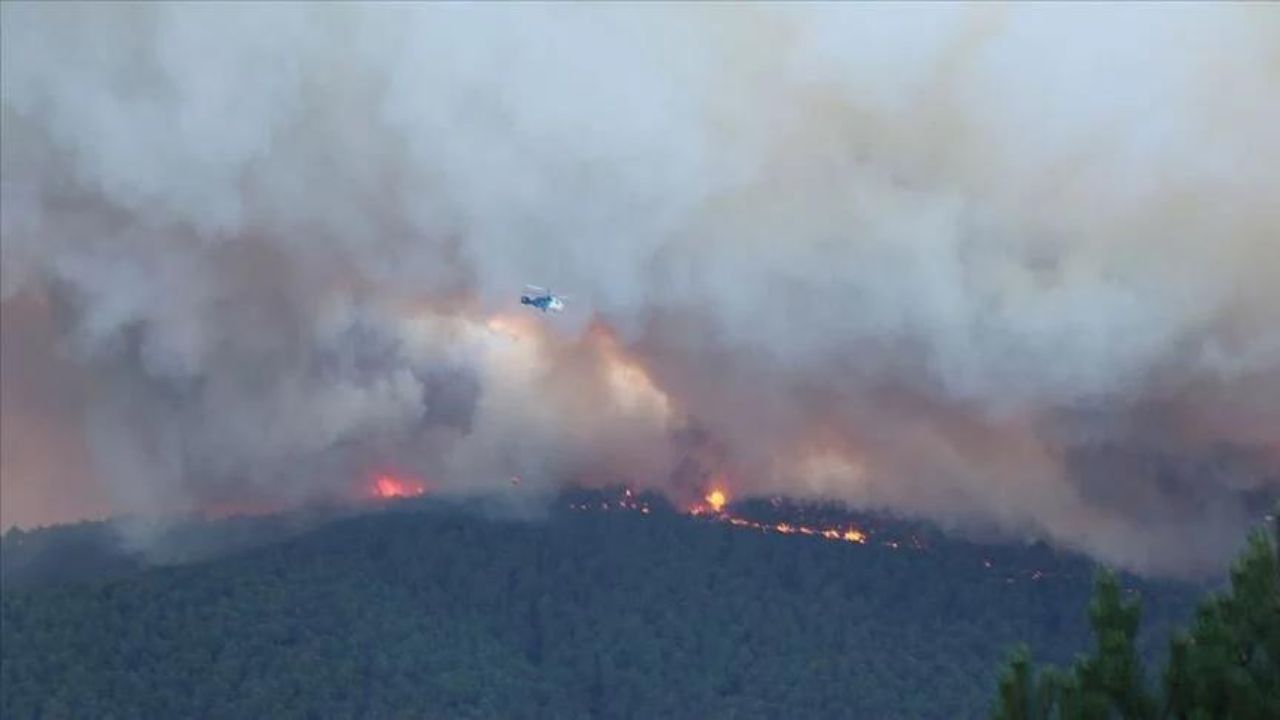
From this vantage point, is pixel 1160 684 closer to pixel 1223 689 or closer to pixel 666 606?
pixel 1223 689

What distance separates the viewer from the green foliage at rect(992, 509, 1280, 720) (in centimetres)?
2170

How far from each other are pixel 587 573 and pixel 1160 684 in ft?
62.9

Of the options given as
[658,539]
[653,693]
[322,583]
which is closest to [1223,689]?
[653,693]

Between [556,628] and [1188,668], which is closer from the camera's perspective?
[1188,668]

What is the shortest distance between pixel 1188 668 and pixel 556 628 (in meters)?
19.2

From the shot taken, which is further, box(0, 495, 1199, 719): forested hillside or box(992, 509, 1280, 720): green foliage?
box(0, 495, 1199, 719): forested hillside

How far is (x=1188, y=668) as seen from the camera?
22000mm

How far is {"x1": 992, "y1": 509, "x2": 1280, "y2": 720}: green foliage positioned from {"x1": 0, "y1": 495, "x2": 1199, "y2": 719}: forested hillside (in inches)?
375

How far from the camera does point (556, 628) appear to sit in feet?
129

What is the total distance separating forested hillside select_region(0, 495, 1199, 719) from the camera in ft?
117

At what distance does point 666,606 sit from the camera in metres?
39.0

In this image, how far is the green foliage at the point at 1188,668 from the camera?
2170cm

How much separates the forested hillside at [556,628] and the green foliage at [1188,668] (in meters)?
9.52

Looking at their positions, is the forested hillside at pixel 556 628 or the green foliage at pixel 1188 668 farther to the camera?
the forested hillside at pixel 556 628
